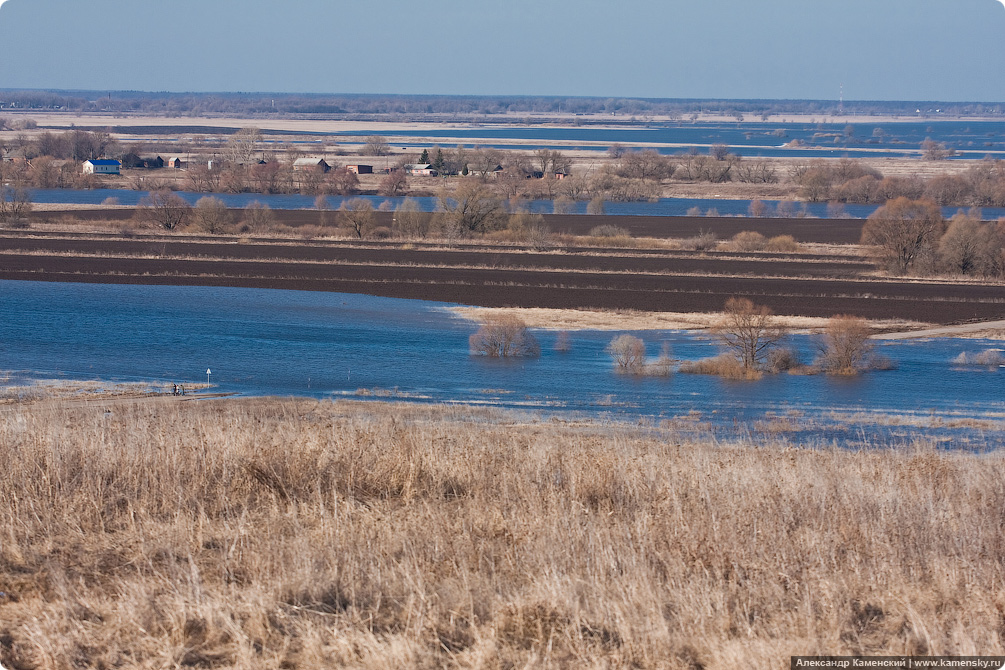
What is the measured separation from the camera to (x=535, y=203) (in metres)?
111

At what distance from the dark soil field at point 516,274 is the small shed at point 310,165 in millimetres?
65234

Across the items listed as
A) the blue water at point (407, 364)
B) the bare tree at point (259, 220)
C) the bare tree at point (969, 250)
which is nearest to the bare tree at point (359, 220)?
the bare tree at point (259, 220)

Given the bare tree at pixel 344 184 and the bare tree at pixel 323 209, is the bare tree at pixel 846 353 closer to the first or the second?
the bare tree at pixel 323 209

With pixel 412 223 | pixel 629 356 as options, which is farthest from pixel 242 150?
pixel 629 356

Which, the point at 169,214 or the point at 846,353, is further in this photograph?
the point at 169,214

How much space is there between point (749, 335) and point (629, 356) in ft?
17.5

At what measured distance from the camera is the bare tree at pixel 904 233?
63.1 meters

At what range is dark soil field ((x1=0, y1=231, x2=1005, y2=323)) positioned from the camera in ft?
A: 164

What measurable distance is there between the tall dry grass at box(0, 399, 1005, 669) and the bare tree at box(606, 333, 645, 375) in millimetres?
26086

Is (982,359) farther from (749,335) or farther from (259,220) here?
(259,220)

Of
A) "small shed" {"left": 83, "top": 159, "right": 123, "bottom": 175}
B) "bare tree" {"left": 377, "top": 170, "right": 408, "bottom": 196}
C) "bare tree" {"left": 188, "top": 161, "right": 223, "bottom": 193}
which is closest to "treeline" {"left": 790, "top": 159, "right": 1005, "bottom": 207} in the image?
"bare tree" {"left": 377, "top": 170, "right": 408, "bottom": 196}

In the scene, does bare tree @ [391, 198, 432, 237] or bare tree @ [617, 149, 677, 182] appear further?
bare tree @ [617, 149, 677, 182]

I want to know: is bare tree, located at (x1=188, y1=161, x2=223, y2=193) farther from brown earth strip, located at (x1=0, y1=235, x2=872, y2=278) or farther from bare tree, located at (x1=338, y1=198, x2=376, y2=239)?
brown earth strip, located at (x1=0, y1=235, x2=872, y2=278)

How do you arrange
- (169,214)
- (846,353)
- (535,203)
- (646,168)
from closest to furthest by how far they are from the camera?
(846,353) < (169,214) < (535,203) < (646,168)
